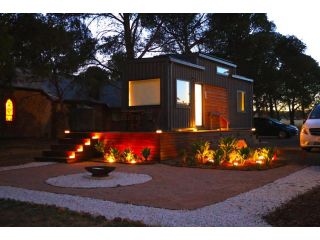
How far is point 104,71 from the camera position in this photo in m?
23.6

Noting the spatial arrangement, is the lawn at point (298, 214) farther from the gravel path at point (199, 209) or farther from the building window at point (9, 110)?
the building window at point (9, 110)

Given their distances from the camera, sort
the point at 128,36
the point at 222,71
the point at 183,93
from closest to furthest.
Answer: the point at 183,93 < the point at 222,71 < the point at 128,36

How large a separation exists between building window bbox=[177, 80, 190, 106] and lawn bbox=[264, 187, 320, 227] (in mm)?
8402

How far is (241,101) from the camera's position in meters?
20.0

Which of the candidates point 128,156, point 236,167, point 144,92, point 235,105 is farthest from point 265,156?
point 235,105

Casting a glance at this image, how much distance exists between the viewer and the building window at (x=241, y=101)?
19.6 m

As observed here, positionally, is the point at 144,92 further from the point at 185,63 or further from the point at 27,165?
the point at 27,165

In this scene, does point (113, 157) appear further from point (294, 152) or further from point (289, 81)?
point (289, 81)

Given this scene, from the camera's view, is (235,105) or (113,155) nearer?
(113,155)

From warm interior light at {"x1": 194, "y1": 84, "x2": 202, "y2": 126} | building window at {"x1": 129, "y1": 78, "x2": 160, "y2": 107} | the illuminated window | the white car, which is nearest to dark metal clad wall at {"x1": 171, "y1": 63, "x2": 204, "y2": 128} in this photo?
warm interior light at {"x1": 194, "y1": 84, "x2": 202, "y2": 126}

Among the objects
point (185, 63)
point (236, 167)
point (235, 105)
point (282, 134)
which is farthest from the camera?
point (282, 134)

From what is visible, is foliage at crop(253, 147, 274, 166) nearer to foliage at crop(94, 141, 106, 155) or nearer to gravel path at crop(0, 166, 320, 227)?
gravel path at crop(0, 166, 320, 227)

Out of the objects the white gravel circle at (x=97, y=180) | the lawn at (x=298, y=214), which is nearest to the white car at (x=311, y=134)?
the lawn at (x=298, y=214)

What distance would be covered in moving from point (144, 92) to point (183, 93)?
1.54m
